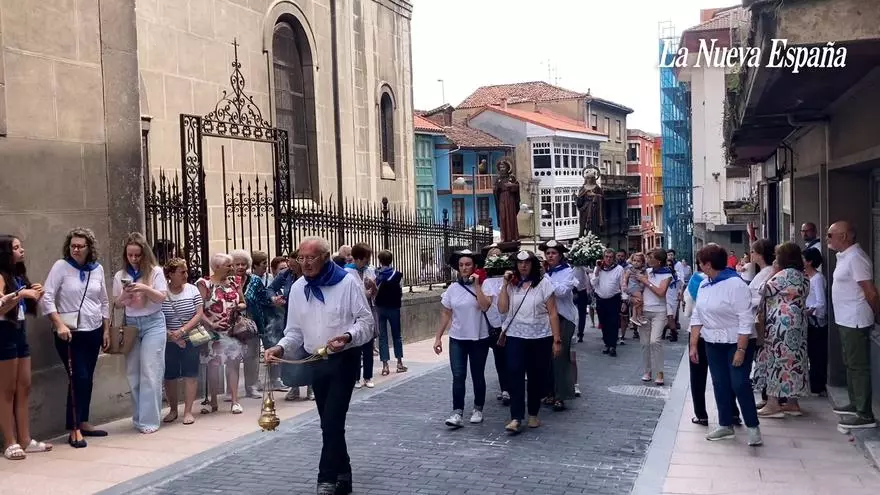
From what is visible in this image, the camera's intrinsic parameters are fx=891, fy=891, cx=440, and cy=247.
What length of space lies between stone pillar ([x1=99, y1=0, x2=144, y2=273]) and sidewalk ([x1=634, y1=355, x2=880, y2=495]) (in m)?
5.64

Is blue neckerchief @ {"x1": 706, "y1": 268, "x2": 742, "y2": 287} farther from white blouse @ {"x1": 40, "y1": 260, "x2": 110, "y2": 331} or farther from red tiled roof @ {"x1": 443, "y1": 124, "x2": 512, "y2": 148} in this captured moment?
red tiled roof @ {"x1": 443, "y1": 124, "x2": 512, "y2": 148}

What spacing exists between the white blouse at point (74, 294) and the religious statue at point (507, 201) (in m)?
11.4

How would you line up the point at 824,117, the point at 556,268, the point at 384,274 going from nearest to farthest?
the point at 556,268, the point at 824,117, the point at 384,274

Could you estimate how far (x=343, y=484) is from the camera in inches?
252

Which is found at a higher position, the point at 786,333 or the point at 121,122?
the point at 121,122

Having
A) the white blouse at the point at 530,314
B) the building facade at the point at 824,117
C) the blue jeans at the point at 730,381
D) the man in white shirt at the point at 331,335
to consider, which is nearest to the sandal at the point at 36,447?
the man in white shirt at the point at 331,335

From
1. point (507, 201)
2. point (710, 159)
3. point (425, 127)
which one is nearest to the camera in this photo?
point (507, 201)

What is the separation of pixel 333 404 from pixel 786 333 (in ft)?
15.6

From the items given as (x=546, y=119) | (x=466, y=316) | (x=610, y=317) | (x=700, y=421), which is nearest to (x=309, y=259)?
(x=466, y=316)

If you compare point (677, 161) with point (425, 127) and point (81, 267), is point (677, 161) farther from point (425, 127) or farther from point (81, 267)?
point (81, 267)

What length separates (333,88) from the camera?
70.1ft

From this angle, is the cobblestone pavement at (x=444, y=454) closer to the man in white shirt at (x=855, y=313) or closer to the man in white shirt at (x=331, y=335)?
the man in white shirt at (x=331, y=335)

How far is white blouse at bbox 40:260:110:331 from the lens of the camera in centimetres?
792

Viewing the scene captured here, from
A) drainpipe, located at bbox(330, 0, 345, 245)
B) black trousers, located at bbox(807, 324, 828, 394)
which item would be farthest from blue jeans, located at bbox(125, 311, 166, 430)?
drainpipe, located at bbox(330, 0, 345, 245)
